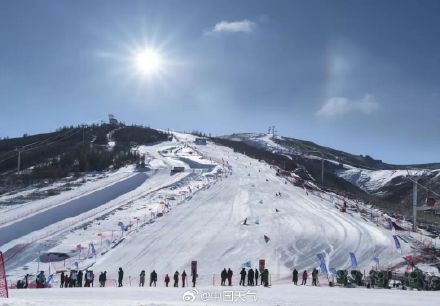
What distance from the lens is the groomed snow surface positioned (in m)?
21.1

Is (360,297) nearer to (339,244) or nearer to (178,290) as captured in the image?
(178,290)

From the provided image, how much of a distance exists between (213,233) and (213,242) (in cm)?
276

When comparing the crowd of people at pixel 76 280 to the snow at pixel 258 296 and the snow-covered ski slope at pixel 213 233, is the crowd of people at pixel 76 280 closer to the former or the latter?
the snow-covered ski slope at pixel 213 233

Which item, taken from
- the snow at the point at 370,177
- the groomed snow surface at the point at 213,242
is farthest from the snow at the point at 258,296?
the snow at the point at 370,177

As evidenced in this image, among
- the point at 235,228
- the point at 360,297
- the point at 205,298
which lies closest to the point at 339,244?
the point at 235,228

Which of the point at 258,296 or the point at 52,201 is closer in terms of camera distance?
the point at 258,296

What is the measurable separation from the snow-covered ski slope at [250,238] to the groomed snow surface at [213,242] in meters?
0.07

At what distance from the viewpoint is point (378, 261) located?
3219cm

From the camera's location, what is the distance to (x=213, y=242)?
37.0 metres

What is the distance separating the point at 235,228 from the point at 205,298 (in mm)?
21873

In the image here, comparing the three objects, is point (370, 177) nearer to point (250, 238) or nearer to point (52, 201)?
point (52, 201)

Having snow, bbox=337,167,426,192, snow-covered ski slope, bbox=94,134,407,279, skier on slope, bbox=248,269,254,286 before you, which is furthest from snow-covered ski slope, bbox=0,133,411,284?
snow, bbox=337,167,426,192

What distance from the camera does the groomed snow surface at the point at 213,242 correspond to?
21.1 metres

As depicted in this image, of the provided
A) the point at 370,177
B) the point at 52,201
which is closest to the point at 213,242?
the point at 52,201
